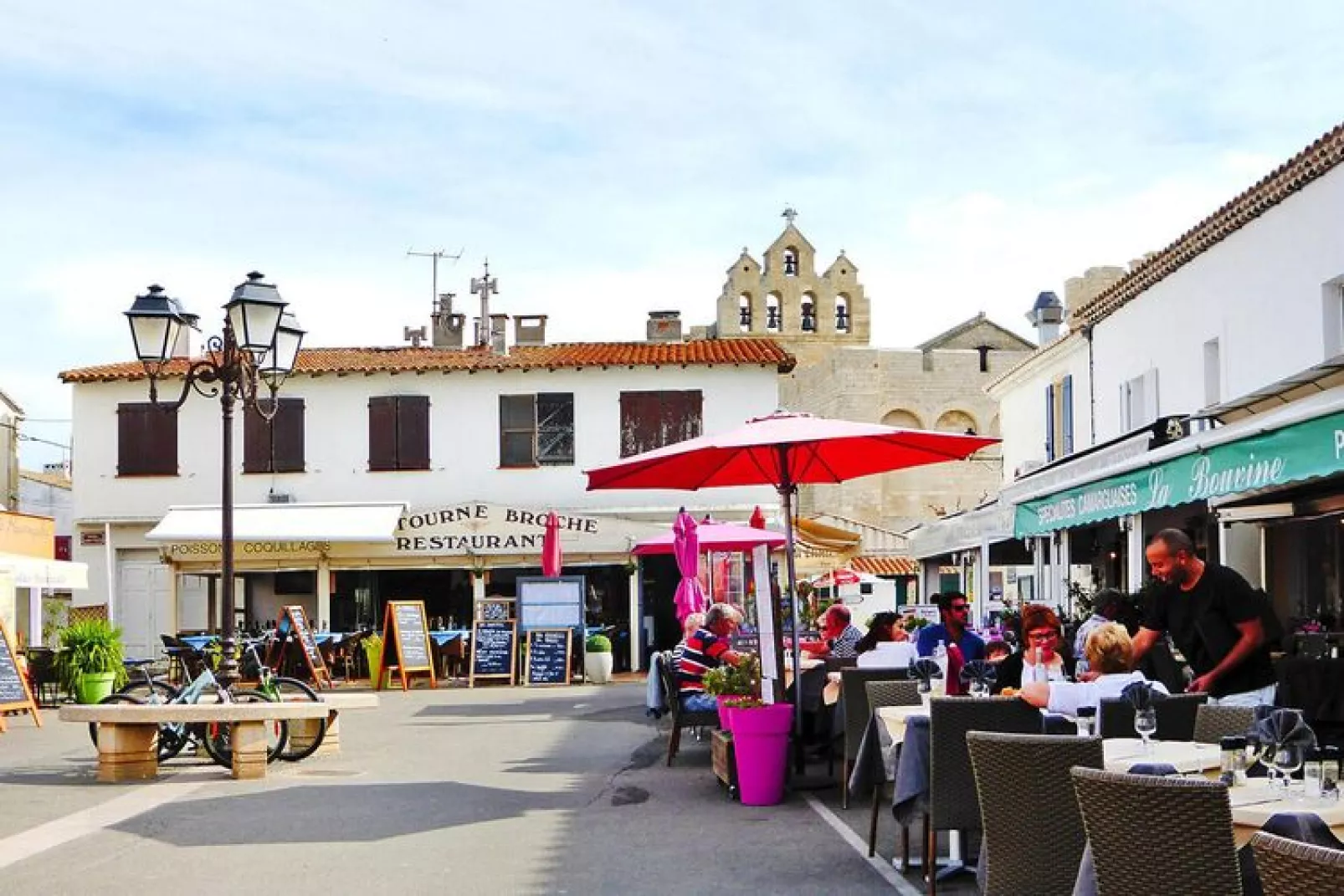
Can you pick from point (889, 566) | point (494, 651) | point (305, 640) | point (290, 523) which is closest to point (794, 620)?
point (305, 640)

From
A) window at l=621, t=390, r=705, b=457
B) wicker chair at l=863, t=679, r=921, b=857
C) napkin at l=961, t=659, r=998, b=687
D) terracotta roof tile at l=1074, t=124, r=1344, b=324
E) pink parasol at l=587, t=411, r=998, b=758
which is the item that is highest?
terracotta roof tile at l=1074, t=124, r=1344, b=324

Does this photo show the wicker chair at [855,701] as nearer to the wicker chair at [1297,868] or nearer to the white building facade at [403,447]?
the wicker chair at [1297,868]

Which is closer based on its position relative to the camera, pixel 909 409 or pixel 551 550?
pixel 551 550

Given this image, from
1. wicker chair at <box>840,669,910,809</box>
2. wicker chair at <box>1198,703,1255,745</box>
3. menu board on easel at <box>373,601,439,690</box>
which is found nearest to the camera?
wicker chair at <box>1198,703,1255,745</box>

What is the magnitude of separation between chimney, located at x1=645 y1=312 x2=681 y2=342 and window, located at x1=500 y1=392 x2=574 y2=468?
16.7ft

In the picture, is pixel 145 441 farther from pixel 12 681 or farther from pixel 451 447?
pixel 12 681

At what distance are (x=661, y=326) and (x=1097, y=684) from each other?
26967 mm

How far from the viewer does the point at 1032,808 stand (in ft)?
18.1

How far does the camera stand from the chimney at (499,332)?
3072 cm

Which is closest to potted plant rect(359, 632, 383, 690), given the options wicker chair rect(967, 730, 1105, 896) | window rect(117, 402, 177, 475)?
window rect(117, 402, 177, 475)

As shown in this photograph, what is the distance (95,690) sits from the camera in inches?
717

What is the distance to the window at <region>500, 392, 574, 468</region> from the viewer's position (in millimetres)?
28672

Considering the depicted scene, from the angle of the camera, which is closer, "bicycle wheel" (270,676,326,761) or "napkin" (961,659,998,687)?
"napkin" (961,659,998,687)

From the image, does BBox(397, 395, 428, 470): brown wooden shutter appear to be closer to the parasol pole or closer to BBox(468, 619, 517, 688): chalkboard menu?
BBox(468, 619, 517, 688): chalkboard menu
